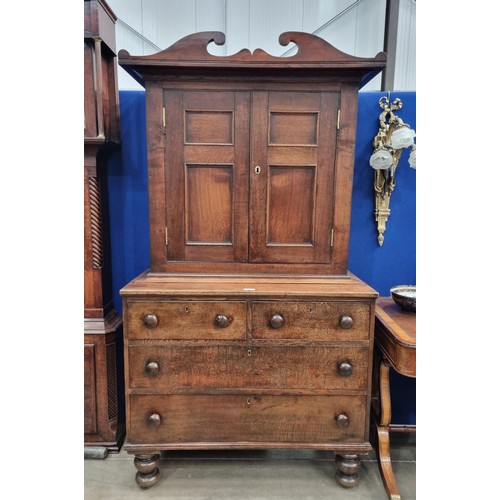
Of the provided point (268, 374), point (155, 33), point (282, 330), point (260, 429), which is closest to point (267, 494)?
point (260, 429)

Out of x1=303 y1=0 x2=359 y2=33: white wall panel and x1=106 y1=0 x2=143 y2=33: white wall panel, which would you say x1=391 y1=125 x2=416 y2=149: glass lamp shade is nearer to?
x1=303 y1=0 x2=359 y2=33: white wall panel

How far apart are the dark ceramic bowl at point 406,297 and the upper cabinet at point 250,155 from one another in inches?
15.6

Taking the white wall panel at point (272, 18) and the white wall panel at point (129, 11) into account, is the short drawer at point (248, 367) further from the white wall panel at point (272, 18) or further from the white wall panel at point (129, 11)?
the white wall panel at point (129, 11)

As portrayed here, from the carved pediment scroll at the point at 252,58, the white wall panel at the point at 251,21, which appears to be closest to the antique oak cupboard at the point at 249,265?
the carved pediment scroll at the point at 252,58

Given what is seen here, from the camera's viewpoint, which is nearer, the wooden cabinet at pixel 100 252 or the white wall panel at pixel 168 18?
the wooden cabinet at pixel 100 252

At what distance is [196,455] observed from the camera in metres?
2.06

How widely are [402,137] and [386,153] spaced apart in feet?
0.37

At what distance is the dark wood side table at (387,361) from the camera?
160cm

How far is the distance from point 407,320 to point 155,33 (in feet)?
20.1

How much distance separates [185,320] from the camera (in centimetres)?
164

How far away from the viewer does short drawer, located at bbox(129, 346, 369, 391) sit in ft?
5.43

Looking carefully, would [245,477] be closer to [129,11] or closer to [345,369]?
[345,369]

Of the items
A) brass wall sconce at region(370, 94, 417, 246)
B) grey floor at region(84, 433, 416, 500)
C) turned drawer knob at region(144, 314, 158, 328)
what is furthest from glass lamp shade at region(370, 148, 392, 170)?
grey floor at region(84, 433, 416, 500)

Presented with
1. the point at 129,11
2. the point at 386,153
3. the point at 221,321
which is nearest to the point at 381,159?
the point at 386,153
